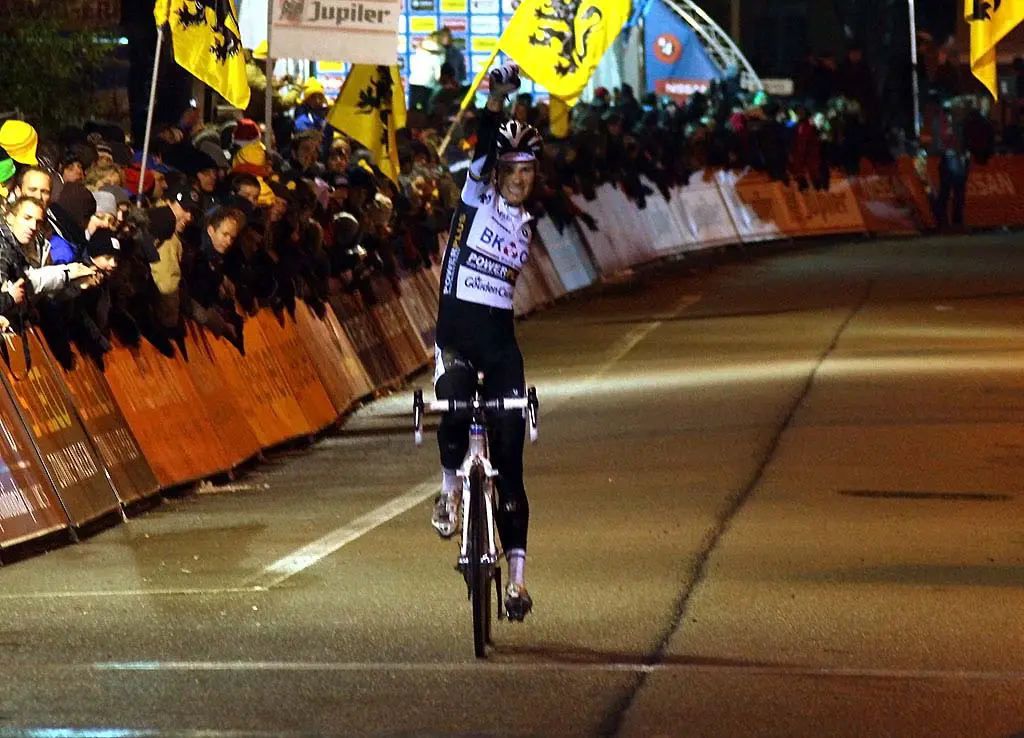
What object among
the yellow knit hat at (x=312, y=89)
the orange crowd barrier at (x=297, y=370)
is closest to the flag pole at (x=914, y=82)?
the yellow knit hat at (x=312, y=89)

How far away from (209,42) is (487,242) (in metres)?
7.50

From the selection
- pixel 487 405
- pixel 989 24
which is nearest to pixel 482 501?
pixel 487 405

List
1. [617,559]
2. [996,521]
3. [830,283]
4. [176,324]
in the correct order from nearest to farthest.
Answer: [617,559] → [996,521] → [176,324] → [830,283]

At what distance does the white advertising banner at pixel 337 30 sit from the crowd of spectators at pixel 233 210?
71cm

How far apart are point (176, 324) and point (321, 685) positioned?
582 centimetres

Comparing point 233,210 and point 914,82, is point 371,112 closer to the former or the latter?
point 233,210

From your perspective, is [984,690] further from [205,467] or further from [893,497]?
[205,467]

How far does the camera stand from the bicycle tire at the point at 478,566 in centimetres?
842

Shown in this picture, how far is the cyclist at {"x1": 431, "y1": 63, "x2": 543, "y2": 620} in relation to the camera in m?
8.85

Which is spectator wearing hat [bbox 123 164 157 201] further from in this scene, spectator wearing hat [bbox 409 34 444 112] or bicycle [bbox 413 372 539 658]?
spectator wearing hat [bbox 409 34 444 112]

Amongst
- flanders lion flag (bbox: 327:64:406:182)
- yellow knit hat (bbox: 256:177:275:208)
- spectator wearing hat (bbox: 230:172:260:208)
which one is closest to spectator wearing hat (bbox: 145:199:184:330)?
spectator wearing hat (bbox: 230:172:260:208)

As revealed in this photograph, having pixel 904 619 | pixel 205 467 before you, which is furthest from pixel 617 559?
pixel 205 467

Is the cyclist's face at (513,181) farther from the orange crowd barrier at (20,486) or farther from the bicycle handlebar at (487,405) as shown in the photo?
the orange crowd barrier at (20,486)

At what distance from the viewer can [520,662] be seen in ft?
27.3
